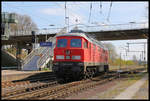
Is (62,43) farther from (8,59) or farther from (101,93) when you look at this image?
(8,59)

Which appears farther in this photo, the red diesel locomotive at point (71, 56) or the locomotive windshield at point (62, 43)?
the locomotive windshield at point (62, 43)

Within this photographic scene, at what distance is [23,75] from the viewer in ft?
74.7

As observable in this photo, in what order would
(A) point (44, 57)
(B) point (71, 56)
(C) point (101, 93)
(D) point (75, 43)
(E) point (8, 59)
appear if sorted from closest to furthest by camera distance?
1. (C) point (101, 93)
2. (B) point (71, 56)
3. (D) point (75, 43)
4. (A) point (44, 57)
5. (E) point (8, 59)

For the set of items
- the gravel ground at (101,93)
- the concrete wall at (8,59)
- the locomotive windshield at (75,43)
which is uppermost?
the locomotive windshield at (75,43)

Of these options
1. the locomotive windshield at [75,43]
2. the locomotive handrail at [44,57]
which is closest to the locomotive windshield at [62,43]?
the locomotive windshield at [75,43]

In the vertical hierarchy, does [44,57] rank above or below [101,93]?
above

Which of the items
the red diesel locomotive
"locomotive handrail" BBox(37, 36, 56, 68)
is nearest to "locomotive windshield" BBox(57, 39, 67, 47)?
the red diesel locomotive

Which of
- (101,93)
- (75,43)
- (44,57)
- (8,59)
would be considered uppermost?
(75,43)

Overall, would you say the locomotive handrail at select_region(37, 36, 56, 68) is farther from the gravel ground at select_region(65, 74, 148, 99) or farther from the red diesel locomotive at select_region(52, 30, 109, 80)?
the gravel ground at select_region(65, 74, 148, 99)

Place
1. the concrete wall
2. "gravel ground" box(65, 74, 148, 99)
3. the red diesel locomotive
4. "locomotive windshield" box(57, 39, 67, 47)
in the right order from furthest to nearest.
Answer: the concrete wall, "locomotive windshield" box(57, 39, 67, 47), the red diesel locomotive, "gravel ground" box(65, 74, 148, 99)

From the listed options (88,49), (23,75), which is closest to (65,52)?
(88,49)

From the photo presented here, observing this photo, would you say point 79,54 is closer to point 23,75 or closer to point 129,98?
point 23,75

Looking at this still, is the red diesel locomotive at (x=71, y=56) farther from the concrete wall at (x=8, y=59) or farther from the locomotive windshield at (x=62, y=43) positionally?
the concrete wall at (x=8, y=59)

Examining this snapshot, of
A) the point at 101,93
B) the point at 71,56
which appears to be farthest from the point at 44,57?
the point at 101,93
